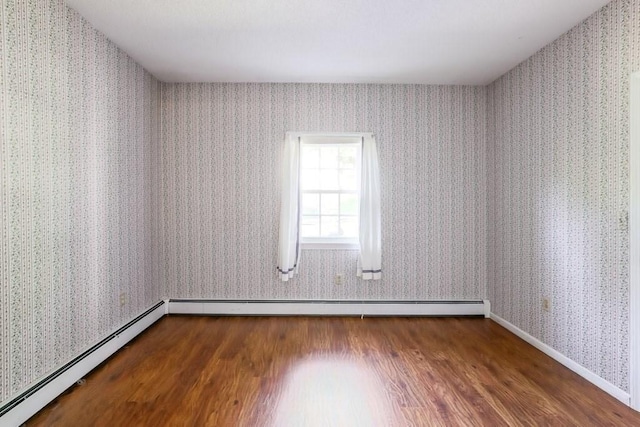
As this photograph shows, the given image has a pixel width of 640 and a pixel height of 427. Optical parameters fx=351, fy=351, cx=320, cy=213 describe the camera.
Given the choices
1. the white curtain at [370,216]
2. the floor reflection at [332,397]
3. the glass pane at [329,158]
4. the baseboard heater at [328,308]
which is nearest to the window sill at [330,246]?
the white curtain at [370,216]

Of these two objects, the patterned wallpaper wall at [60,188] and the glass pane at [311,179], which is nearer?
the patterned wallpaper wall at [60,188]

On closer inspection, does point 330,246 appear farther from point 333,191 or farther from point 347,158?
point 347,158

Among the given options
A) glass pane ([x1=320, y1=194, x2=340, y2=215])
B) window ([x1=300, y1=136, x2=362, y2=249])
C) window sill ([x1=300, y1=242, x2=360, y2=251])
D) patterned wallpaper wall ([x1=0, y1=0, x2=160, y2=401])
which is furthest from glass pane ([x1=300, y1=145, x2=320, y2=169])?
patterned wallpaper wall ([x1=0, y1=0, x2=160, y2=401])

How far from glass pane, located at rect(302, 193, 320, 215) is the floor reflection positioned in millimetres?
1706

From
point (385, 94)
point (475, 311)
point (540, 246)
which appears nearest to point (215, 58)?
point (385, 94)

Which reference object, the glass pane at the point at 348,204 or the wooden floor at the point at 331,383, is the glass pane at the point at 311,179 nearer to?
the glass pane at the point at 348,204

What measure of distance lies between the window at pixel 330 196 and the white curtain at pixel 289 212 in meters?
0.11

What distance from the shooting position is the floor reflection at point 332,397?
77.6 inches

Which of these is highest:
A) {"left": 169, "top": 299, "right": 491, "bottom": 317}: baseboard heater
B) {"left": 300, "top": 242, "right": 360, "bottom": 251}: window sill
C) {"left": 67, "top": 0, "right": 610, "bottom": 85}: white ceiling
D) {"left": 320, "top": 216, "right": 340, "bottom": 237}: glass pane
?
{"left": 67, "top": 0, "right": 610, "bottom": 85}: white ceiling

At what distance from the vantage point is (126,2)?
2.31 meters

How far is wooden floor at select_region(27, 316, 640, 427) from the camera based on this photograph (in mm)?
2004

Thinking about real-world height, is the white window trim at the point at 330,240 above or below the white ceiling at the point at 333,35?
below

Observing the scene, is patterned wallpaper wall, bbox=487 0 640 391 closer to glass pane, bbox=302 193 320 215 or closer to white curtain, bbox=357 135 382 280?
white curtain, bbox=357 135 382 280

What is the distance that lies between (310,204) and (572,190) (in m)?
2.41
